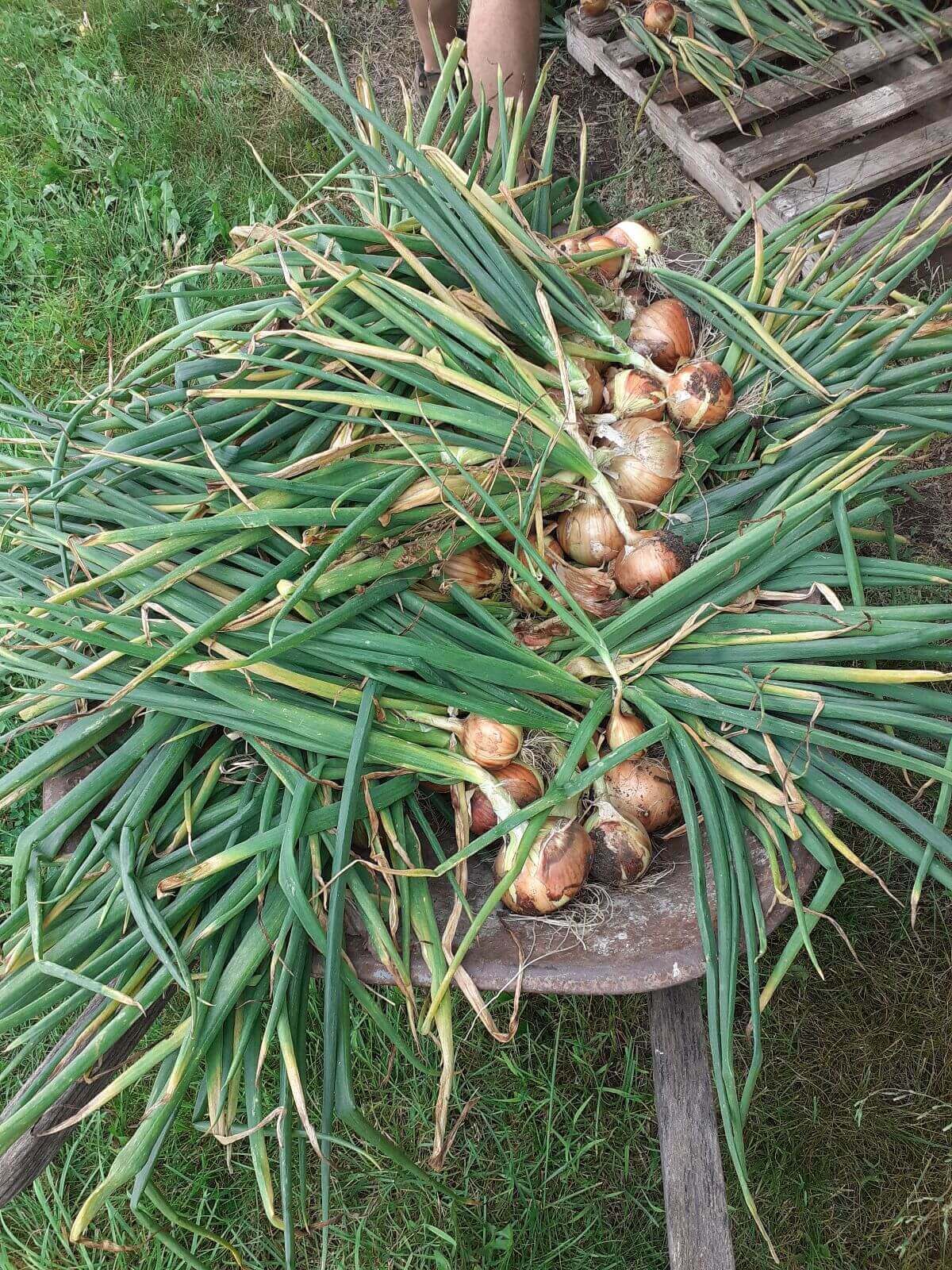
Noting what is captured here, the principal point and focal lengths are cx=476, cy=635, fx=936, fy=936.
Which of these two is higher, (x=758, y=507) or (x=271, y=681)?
(x=271, y=681)

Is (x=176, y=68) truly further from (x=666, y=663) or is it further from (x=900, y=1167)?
(x=900, y=1167)

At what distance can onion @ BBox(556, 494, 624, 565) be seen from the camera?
4.20 ft

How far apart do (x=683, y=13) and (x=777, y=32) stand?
0.94ft

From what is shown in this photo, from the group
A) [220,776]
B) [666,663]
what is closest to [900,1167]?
[666,663]

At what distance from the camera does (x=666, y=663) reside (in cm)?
120

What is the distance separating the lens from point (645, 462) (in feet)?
4.16

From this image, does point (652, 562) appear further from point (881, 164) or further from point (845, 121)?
point (845, 121)

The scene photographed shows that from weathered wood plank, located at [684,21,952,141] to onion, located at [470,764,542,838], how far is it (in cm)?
201

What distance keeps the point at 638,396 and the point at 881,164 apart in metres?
1.45

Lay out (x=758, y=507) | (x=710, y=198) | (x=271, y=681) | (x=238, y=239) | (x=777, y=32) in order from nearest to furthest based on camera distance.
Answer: (x=271, y=681) < (x=758, y=507) < (x=238, y=239) < (x=777, y=32) < (x=710, y=198)

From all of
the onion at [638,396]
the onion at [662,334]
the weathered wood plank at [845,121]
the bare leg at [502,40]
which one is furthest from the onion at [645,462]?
the weathered wood plank at [845,121]

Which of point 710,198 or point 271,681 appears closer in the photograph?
point 271,681

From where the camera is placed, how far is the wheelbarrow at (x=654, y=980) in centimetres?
101

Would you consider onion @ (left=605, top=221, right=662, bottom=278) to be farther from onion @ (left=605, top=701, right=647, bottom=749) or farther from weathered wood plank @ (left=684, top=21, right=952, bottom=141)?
weathered wood plank @ (left=684, top=21, right=952, bottom=141)
